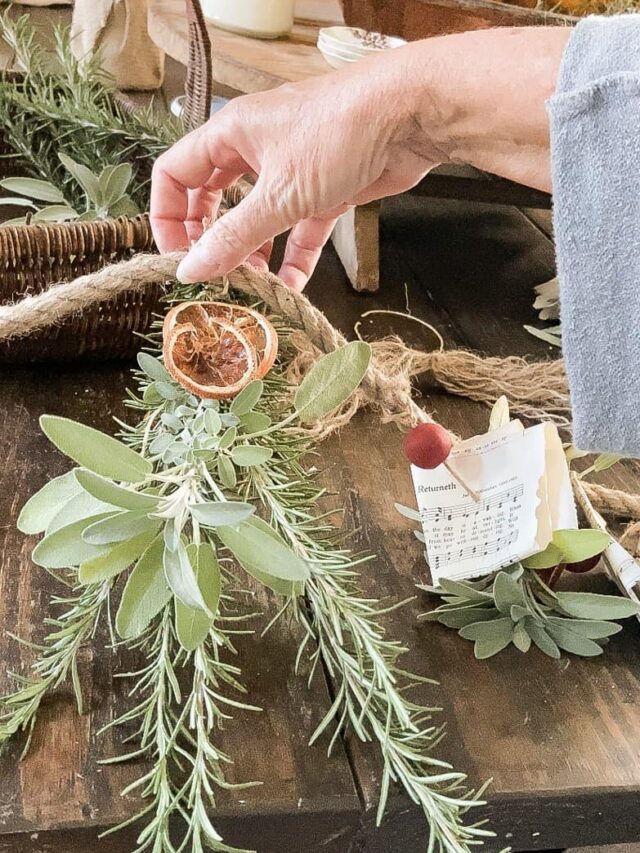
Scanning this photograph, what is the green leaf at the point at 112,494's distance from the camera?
0.36m

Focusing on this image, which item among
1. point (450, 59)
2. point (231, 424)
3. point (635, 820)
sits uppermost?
point (450, 59)

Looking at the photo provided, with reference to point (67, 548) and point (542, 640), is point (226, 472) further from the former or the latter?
point (542, 640)

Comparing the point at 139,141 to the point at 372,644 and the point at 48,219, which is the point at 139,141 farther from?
the point at 372,644

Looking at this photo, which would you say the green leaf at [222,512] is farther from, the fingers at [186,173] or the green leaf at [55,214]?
the green leaf at [55,214]

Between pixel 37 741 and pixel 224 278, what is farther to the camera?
pixel 224 278

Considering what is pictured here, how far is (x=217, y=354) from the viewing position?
54 centimetres

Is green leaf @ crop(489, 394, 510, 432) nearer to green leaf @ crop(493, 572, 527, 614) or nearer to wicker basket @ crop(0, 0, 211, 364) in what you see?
green leaf @ crop(493, 572, 527, 614)

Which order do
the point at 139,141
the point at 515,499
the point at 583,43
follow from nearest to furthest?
the point at 583,43, the point at 515,499, the point at 139,141

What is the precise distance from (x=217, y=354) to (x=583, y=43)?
274 millimetres

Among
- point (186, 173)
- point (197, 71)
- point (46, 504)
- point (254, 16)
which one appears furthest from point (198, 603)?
→ point (254, 16)

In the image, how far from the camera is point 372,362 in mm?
632

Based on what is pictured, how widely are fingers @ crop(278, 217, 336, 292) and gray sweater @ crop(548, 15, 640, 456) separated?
0.28 m

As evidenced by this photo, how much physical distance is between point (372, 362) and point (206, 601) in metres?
0.28

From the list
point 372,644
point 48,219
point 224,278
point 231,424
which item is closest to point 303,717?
point 372,644
